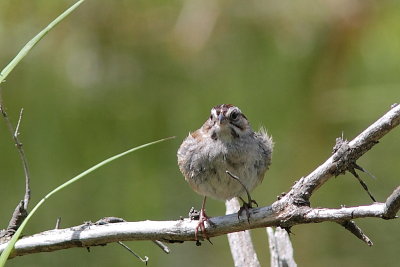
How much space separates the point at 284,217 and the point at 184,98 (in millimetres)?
3033

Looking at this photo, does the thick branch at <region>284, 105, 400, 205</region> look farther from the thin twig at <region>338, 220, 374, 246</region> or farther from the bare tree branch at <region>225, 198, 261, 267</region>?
the bare tree branch at <region>225, 198, 261, 267</region>

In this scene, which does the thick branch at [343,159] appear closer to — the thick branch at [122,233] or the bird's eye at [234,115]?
the thick branch at [122,233]

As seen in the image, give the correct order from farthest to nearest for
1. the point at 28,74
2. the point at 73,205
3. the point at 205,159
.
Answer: the point at 28,74 < the point at 73,205 < the point at 205,159

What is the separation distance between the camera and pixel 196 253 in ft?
18.4

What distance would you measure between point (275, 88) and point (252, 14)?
0.58 metres

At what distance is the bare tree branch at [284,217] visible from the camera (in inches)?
109

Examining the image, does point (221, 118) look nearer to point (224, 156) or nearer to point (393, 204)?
point (224, 156)

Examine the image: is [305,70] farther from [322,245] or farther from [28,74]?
[28,74]

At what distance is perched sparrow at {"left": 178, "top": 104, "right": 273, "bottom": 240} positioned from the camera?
391 centimetres

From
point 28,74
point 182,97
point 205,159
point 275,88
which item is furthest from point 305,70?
point 205,159

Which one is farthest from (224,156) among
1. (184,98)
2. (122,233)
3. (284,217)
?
(184,98)

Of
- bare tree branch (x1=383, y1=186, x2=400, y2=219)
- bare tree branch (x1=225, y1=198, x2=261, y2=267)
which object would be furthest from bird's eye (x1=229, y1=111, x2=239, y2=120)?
bare tree branch (x1=383, y1=186, x2=400, y2=219)

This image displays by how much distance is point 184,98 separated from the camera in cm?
593

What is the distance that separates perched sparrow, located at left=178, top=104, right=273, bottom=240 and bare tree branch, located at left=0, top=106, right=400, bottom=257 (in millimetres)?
597
